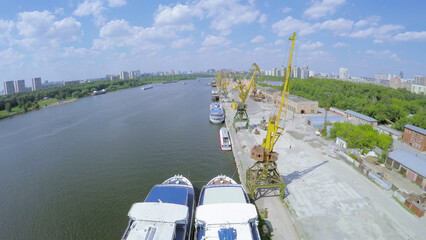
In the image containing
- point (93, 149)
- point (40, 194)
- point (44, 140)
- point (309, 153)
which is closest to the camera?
point (40, 194)

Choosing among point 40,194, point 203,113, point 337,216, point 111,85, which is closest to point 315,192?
point 337,216

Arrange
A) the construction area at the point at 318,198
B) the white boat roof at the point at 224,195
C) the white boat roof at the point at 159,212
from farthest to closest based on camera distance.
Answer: the white boat roof at the point at 224,195, the construction area at the point at 318,198, the white boat roof at the point at 159,212

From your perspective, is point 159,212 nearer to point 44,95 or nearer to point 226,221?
point 226,221

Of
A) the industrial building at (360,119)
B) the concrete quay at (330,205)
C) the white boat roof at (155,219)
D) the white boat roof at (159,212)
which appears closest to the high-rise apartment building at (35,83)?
the concrete quay at (330,205)

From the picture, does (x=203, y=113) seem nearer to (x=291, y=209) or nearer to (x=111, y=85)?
(x=291, y=209)

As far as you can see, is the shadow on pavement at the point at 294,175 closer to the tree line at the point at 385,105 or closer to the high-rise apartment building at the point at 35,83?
the tree line at the point at 385,105

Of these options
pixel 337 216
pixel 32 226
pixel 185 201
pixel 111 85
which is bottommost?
pixel 32 226
